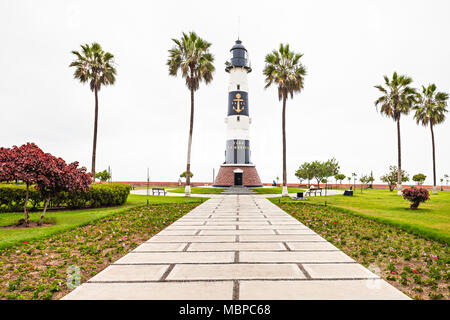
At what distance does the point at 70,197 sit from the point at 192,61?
16984 millimetres

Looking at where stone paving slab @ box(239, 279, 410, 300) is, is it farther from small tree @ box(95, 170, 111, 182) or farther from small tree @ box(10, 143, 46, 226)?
small tree @ box(95, 170, 111, 182)

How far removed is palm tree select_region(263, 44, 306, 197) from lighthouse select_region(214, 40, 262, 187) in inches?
326

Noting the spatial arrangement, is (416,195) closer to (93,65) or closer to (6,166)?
(6,166)

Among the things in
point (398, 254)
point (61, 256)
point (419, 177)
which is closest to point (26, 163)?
point (61, 256)

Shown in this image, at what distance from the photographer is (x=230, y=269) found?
16.2 feet

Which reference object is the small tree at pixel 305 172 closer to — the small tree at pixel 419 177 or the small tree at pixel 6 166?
the small tree at pixel 419 177

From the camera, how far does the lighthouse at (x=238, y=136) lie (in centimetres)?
3478

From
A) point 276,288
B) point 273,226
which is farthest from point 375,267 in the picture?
point 273,226

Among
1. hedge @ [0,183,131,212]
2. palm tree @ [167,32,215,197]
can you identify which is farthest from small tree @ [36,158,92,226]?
palm tree @ [167,32,215,197]

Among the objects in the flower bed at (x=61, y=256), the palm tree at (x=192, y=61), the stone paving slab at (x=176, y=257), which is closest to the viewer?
the flower bed at (x=61, y=256)

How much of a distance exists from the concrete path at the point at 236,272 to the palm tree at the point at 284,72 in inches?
814


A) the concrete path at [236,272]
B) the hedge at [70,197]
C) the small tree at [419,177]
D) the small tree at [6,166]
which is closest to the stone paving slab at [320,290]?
the concrete path at [236,272]

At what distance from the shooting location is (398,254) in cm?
656
